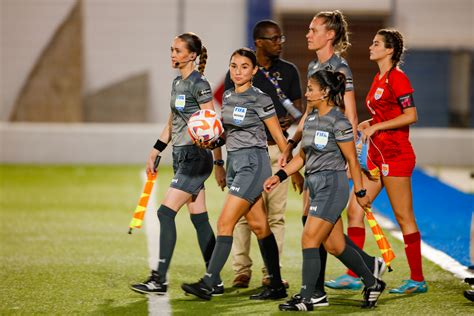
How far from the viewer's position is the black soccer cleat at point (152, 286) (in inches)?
315

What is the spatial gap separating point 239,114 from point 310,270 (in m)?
1.30

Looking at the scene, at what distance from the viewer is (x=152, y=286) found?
802 cm

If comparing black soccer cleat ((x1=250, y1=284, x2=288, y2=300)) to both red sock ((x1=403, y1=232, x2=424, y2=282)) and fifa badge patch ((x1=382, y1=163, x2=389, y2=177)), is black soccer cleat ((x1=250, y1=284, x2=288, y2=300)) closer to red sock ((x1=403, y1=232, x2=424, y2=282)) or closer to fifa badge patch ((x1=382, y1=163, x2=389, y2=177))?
red sock ((x1=403, y1=232, x2=424, y2=282))

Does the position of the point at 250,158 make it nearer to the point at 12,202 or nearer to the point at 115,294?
the point at 115,294

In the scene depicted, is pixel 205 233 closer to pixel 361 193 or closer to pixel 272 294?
pixel 272 294

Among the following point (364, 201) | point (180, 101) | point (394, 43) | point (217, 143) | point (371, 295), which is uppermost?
point (394, 43)

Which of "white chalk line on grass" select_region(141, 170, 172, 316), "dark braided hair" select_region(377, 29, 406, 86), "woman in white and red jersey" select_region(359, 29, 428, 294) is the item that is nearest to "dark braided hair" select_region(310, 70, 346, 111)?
"woman in white and red jersey" select_region(359, 29, 428, 294)

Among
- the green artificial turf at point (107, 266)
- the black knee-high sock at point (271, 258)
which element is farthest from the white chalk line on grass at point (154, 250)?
the black knee-high sock at point (271, 258)

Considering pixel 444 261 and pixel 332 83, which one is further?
pixel 444 261

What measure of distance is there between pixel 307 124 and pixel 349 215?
4.44 feet

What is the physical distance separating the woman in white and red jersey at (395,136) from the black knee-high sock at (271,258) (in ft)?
3.17

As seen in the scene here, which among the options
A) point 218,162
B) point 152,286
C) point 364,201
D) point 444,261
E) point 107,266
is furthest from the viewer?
point 444,261

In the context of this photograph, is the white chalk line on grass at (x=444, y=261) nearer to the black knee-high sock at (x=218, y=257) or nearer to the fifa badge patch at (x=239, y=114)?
the black knee-high sock at (x=218, y=257)

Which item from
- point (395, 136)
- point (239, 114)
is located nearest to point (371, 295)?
point (395, 136)
